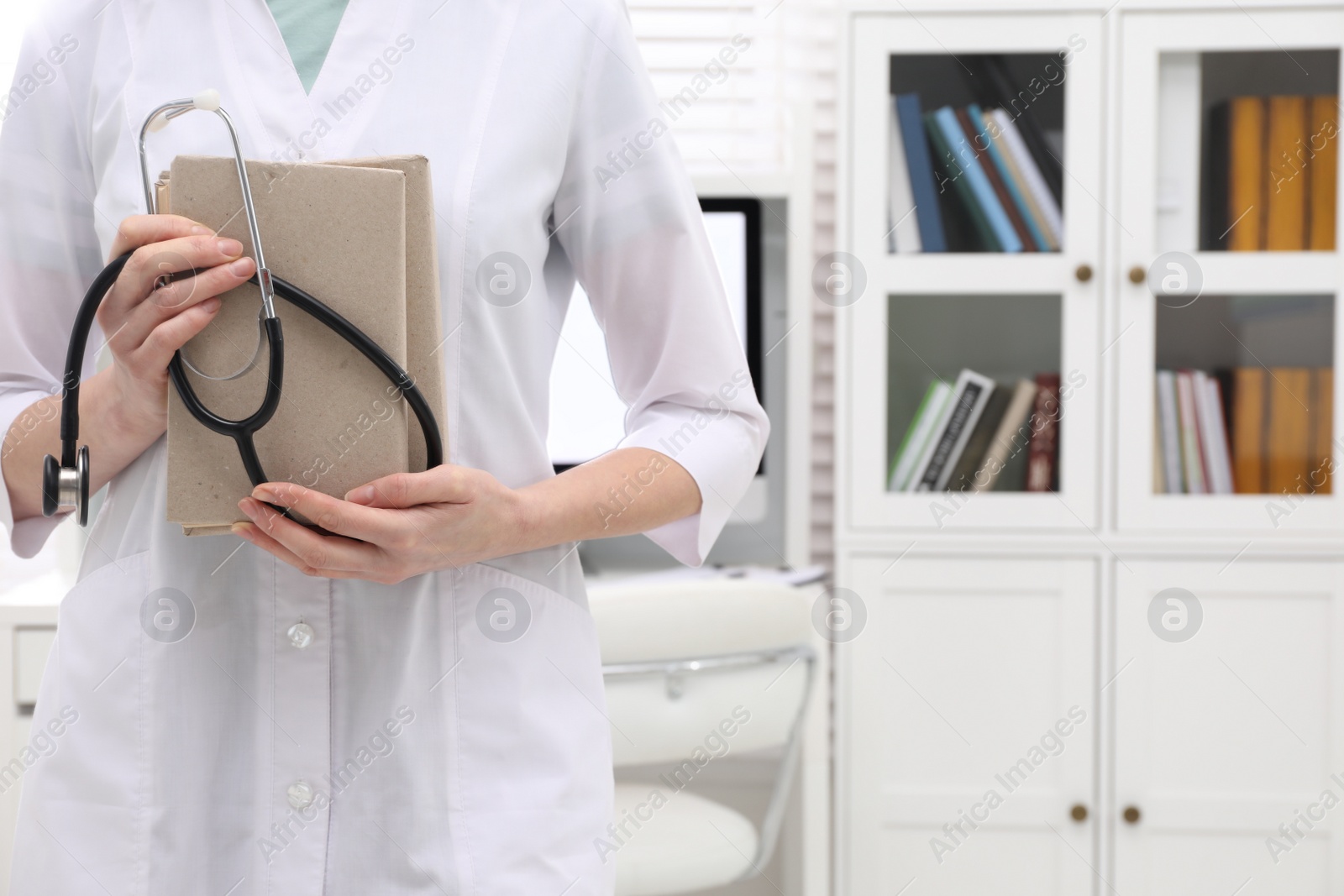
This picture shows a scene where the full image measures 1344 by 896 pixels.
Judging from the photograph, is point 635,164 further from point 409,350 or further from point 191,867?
point 191,867

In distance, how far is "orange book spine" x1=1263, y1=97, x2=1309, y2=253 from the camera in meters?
1.74

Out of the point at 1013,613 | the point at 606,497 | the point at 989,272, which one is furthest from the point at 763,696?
the point at 606,497

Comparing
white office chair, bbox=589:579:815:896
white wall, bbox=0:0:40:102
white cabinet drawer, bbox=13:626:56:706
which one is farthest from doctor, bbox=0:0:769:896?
white wall, bbox=0:0:40:102

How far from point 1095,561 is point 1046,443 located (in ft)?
0.70

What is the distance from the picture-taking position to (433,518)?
1.71 feet

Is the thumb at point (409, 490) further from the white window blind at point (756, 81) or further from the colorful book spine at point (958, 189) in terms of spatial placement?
the white window blind at point (756, 81)

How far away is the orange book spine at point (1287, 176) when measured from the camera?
1.74 meters

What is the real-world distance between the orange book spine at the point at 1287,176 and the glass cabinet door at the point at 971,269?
0.99 ft

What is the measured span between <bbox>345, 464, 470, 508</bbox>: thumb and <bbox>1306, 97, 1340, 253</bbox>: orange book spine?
1732mm

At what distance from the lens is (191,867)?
0.59 meters

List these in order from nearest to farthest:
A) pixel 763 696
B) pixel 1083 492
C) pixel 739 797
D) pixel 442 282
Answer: pixel 442 282, pixel 763 696, pixel 1083 492, pixel 739 797

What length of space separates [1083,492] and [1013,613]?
0.77ft

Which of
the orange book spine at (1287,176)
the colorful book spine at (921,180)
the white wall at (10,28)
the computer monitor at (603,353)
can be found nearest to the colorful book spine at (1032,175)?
the colorful book spine at (921,180)

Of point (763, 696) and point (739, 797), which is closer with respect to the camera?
point (763, 696)
